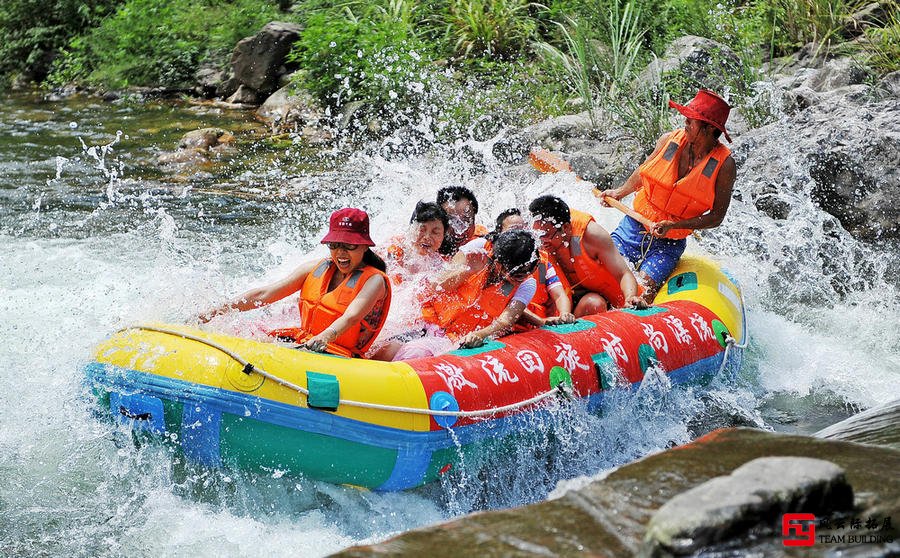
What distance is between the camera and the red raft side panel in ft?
14.7

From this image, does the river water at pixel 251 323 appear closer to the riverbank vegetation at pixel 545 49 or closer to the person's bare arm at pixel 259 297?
the person's bare arm at pixel 259 297

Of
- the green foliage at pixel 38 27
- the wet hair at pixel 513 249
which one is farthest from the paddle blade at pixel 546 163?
the green foliage at pixel 38 27

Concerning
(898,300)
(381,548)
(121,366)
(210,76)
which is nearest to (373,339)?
(121,366)

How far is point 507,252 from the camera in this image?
482 centimetres

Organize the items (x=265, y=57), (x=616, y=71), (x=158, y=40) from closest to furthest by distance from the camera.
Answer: (x=616, y=71)
(x=265, y=57)
(x=158, y=40)

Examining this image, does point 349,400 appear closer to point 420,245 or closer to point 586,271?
point 420,245

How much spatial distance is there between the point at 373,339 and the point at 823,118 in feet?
16.6

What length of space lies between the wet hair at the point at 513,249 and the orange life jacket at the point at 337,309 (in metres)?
0.59

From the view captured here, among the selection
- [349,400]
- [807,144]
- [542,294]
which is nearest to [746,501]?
[349,400]

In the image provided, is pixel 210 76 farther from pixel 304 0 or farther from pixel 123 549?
pixel 123 549

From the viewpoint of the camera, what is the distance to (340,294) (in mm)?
4688

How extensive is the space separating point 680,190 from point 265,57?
29.8 ft

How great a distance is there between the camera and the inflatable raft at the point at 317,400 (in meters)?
4.08

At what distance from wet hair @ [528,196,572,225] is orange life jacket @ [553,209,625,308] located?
0.82 feet
